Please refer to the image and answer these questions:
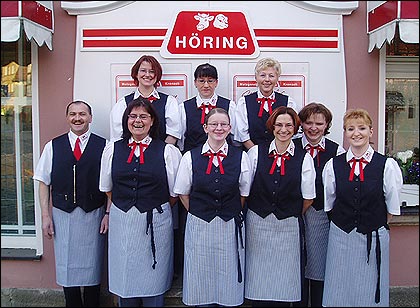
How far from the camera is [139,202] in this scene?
3229 mm

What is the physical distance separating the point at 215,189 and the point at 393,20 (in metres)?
1.80

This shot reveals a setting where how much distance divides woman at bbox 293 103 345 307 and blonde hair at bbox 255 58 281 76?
453 mm

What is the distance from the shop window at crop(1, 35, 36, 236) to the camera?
418 centimetres

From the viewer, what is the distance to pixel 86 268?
11.7ft

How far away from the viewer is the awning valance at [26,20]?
3.45 meters

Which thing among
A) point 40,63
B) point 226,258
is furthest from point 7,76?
point 226,258

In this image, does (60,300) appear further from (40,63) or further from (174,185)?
(40,63)

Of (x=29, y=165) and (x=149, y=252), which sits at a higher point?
(x=29, y=165)

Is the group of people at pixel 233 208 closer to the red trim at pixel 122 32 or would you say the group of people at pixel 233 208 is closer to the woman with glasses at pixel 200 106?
the woman with glasses at pixel 200 106

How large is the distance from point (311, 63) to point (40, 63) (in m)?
2.21

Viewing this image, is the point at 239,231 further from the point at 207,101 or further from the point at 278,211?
the point at 207,101

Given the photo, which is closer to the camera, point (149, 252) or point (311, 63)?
point (149, 252)

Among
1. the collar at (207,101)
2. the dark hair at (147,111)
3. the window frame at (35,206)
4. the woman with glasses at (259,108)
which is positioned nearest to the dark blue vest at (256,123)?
the woman with glasses at (259,108)

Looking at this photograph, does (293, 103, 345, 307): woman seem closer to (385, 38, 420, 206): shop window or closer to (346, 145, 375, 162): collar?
(346, 145, 375, 162): collar
